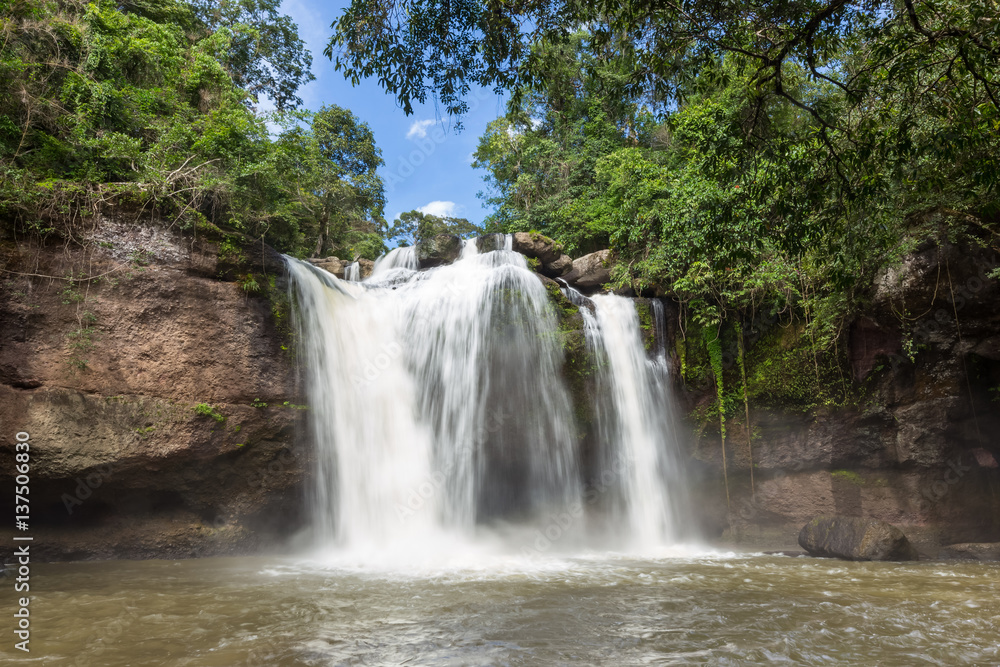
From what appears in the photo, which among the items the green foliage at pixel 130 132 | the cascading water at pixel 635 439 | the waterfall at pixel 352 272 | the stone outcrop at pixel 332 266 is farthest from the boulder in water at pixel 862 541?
the stone outcrop at pixel 332 266

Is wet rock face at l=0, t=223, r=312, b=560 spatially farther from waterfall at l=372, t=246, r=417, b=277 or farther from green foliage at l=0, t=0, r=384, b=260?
waterfall at l=372, t=246, r=417, b=277

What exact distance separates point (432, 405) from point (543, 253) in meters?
6.10

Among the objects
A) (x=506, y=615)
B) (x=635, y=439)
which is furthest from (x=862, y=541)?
(x=506, y=615)

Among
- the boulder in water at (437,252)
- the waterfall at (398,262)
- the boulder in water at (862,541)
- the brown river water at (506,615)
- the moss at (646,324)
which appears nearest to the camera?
the brown river water at (506,615)

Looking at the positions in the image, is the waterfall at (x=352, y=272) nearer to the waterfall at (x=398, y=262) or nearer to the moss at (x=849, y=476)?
the waterfall at (x=398, y=262)

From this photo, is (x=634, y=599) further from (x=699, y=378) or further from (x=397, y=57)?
(x=699, y=378)

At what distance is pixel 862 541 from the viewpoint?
8.12 meters

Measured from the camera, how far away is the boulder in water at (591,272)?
554 inches

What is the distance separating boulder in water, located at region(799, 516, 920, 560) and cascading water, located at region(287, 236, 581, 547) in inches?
173

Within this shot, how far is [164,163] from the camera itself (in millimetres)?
9227

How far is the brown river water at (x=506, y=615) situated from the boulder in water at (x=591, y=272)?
27.1 feet

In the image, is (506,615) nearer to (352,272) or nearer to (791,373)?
(791,373)

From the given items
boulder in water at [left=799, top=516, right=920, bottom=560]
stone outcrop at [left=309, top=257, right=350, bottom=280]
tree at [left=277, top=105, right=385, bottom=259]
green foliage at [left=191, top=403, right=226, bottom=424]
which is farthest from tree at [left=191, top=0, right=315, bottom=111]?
boulder in water at [left=799, top=516, right=920, bottom=560]

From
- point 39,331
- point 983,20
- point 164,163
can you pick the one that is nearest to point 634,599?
point 983,20
